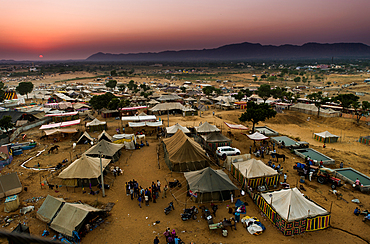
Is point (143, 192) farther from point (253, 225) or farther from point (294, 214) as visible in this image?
point (294, 214)

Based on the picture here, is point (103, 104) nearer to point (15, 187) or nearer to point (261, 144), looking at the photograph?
point (15, 187)

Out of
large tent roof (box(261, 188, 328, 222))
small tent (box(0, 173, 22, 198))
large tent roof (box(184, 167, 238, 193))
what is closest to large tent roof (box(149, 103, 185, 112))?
small tent (box(0, 173, 22, 198))

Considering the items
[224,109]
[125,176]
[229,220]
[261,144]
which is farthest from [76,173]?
[224,109]

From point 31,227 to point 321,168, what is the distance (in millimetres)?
20461

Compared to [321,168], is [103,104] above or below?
above

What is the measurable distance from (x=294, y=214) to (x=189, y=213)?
220 inches

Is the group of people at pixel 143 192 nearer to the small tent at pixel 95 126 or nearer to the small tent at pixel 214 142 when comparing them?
the small tent at pixel 214 142

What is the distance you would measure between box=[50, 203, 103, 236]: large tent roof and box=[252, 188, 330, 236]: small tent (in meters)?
9.93

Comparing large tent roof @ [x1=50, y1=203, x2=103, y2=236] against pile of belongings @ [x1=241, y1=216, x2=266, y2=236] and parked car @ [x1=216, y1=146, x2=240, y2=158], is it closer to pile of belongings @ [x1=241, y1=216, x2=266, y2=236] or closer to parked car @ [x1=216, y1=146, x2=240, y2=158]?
pile of belongings @ [x1=241, y1=216, x2=266, y2=236]

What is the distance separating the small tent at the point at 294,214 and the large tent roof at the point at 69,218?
391 inches

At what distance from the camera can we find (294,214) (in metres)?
11.3

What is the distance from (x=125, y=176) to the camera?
17297 millimetres

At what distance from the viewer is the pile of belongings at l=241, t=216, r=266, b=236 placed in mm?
11195

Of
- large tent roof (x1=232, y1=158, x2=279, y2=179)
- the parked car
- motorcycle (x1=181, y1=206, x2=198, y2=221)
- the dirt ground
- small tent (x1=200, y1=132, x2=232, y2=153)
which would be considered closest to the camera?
the dirt ground
